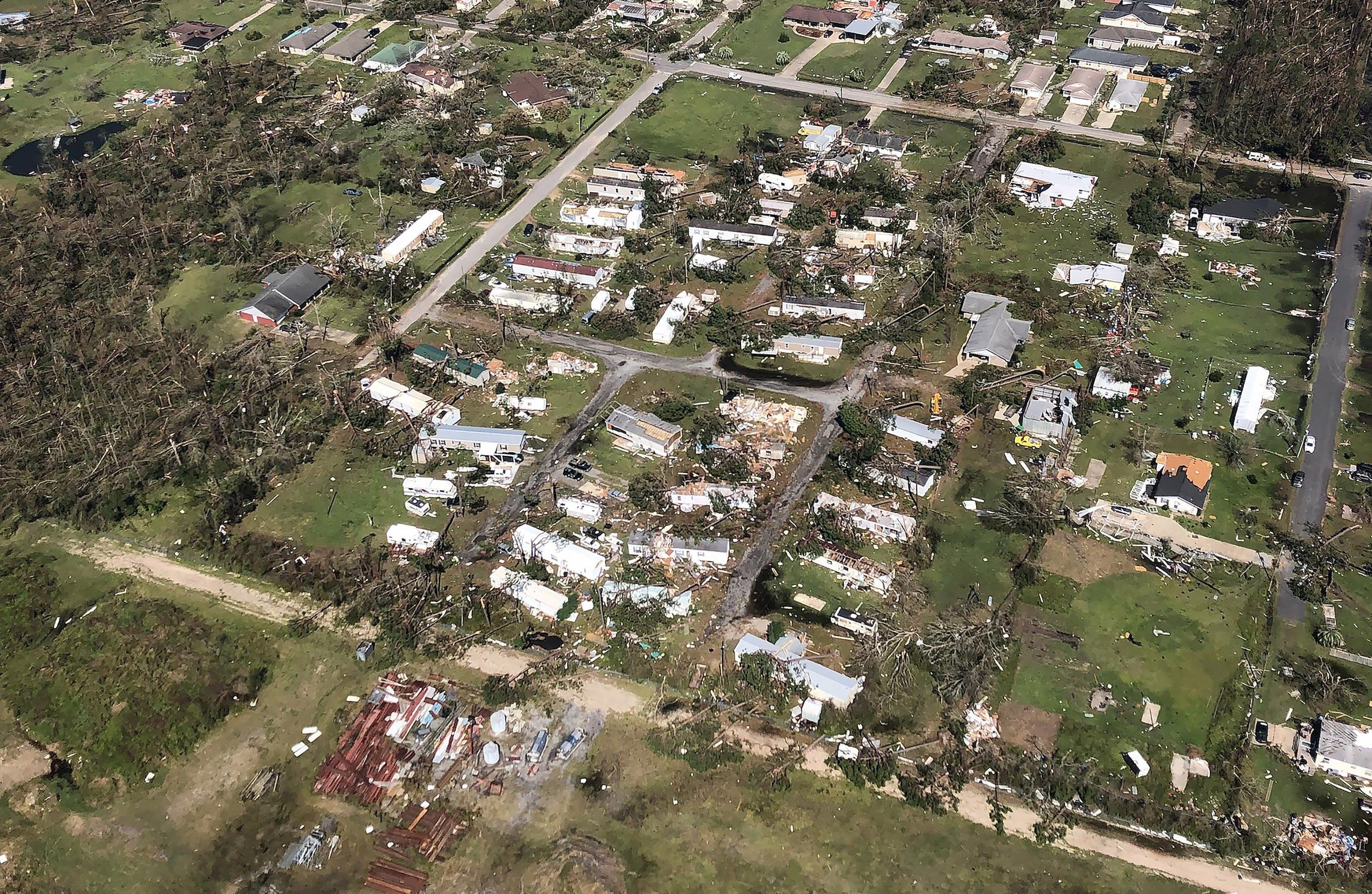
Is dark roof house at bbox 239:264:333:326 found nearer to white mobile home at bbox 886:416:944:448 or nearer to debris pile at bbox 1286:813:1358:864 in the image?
white mobile home at bbox 886:416:944:448

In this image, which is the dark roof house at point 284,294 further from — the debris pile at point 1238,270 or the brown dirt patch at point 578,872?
the debris pile at point 1238,270

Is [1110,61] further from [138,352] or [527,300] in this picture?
[138,352]

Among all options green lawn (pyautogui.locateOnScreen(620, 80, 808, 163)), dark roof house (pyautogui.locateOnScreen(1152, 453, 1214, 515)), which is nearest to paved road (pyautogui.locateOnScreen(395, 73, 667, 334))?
green lawn (pyautogui.locateOnScreen(620, 80, 808, 163))

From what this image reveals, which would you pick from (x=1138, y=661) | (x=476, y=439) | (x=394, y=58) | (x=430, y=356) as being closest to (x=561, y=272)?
(x=430, y=356)

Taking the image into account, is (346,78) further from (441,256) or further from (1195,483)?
(1195,483)

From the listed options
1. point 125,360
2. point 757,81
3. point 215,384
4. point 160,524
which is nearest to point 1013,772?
point 160,524

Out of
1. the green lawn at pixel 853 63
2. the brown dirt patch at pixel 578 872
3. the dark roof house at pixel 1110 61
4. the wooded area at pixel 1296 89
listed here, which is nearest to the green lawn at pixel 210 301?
the brown dirt patch at pixel 578 872
